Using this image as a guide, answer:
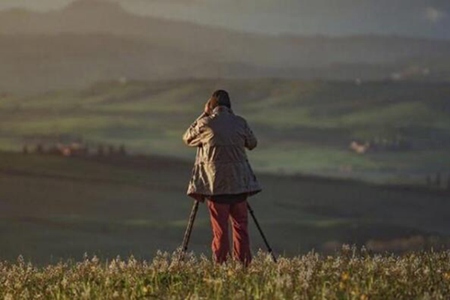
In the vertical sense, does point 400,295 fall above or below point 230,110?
below

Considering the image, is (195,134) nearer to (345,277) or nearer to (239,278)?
(239,278)

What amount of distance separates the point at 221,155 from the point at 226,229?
853mm

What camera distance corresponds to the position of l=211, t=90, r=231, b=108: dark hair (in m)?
19.8

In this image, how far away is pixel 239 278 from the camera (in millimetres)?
16078

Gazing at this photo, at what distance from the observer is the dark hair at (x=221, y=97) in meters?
19.8

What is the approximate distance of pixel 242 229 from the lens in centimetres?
2019

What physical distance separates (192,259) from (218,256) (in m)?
2.48

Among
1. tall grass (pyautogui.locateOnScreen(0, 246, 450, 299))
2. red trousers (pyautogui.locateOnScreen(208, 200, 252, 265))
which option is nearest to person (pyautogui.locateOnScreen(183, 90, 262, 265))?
red trousers (pyautogui.locateOnScreen(208, 200, 252, 265))

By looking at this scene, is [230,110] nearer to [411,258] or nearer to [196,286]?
[411,258]

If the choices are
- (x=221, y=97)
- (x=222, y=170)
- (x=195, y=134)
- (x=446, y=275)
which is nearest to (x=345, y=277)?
(x=446, y=275)

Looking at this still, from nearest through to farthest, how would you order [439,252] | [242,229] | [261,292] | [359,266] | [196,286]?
[261,292]
[196,286]
[359,266]
[439,252]
[242,229]

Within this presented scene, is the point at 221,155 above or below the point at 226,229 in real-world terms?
above

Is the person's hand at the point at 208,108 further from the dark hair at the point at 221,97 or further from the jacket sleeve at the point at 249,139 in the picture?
the jacket sleeve at the point at 249,139

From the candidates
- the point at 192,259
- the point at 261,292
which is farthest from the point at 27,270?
the point at 261,292
